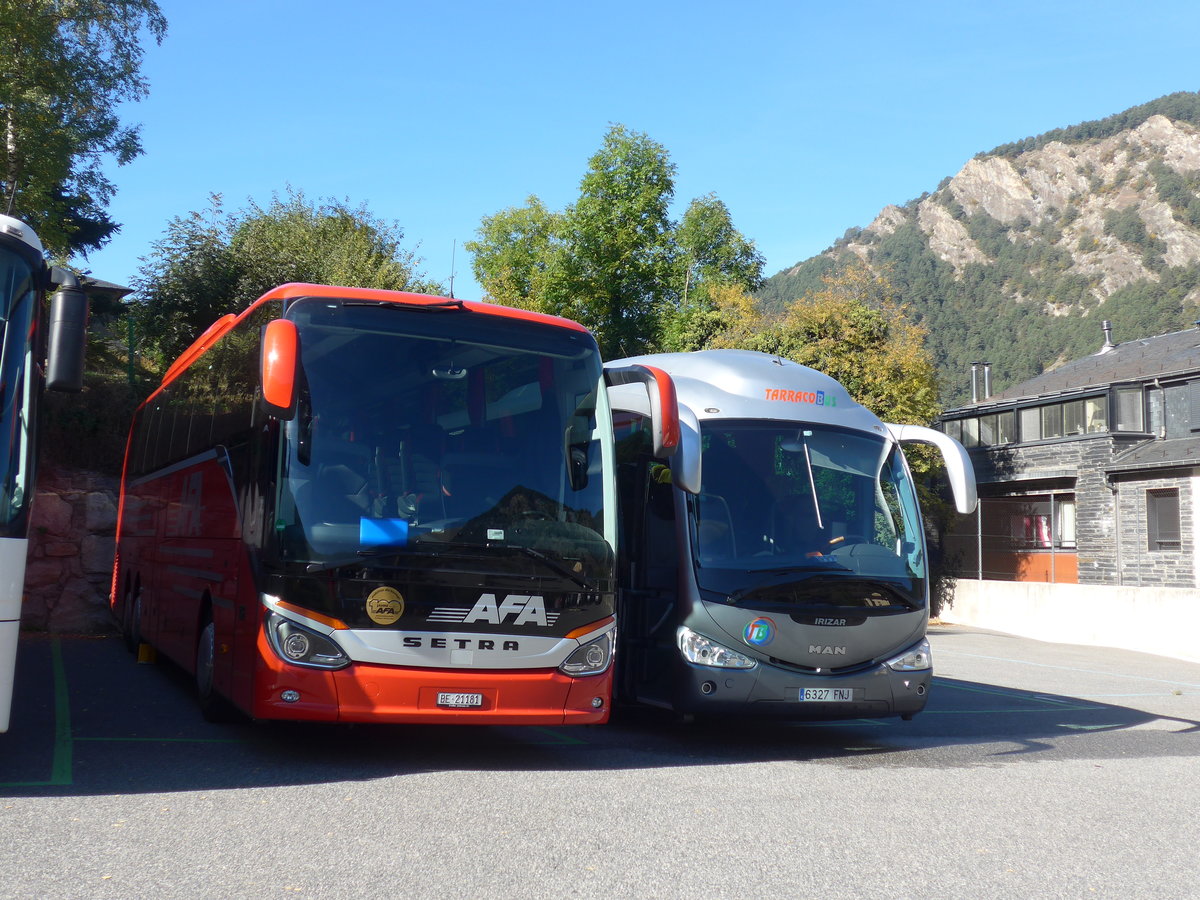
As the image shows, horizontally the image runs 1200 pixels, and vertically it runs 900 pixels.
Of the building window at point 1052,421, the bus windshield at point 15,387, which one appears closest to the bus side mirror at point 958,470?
the bus windshield at point 15,387

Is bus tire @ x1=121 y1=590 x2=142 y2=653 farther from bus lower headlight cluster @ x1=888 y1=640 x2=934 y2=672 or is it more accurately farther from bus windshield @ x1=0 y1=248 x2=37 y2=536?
bus lower headlight cluster @ x1=888 y1=640 x2=934 y2=672

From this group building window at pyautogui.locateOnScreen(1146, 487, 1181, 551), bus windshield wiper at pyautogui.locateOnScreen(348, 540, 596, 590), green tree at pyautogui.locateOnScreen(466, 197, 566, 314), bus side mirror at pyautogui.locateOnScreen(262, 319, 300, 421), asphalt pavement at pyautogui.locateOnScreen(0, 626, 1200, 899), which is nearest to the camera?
asphalt pavement at pyautogui.locateOnScreen(0, 626, 1200, 899)

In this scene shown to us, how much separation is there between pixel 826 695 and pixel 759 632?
27.9 inches

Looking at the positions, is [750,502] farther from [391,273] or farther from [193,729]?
[391,273]

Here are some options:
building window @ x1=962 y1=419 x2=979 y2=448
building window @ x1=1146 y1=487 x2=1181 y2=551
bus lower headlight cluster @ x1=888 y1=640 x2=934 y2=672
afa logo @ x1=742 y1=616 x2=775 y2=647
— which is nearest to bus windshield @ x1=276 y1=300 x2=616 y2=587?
afa logo @ x1=742 y1=616 x2=775 y2=647

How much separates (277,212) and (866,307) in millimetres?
18355

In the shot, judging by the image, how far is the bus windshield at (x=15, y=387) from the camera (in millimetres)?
6469

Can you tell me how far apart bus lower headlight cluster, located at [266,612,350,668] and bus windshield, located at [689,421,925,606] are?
2.88 metres

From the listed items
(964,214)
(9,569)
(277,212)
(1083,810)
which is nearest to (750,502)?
(1083,810)

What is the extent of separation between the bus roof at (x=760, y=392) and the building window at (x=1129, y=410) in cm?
2535

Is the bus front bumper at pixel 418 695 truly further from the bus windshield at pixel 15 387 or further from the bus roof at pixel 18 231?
the bus roof at pixel 18 231

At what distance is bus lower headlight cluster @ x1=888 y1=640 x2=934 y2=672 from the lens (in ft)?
30.7

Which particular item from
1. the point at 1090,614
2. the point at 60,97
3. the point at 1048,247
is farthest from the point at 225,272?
the point at 1048,247

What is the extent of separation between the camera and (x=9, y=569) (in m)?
6.34
